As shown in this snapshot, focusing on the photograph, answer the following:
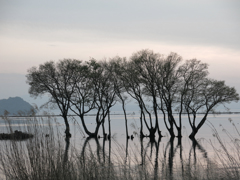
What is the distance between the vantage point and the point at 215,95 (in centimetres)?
4578

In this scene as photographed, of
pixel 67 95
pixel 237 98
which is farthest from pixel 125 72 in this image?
pixel 237 98

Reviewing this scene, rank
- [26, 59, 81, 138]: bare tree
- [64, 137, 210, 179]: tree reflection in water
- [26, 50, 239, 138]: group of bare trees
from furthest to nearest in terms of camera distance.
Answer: [26, 59, 81, 138]: bare tree
[26, 50, 239, 138]: group of bare trees
[64, 137, 210, 179]: tree reflection in water

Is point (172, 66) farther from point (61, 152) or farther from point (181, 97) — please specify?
point (61, 152)

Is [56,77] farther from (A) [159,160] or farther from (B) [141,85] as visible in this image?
(A) [159,160]

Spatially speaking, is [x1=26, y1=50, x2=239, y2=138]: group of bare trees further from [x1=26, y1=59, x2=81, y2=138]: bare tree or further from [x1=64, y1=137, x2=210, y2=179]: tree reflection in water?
[x1=64, y1=137, x2=210, y2=179]: tree reflection in water

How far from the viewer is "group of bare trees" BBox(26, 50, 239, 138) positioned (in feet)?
145

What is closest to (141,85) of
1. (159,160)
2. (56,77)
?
(56,77)

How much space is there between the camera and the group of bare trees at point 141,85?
1745 inches

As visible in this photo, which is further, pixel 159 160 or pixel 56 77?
pixel 56 77

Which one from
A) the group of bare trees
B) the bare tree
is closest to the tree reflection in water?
the group of bare trees

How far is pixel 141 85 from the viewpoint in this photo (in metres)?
46.2

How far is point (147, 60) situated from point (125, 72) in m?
4.06

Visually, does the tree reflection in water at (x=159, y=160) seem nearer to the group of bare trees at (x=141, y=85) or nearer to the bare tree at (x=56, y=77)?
the group of bare trees at (x=141, y=85)

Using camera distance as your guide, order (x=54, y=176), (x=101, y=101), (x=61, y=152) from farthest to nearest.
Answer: (x=101, y=101) → (x=61, y=152) → (x=54, y=176)
